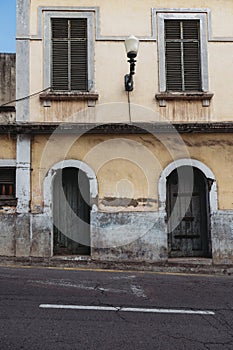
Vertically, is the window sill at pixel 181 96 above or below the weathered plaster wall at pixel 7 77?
below

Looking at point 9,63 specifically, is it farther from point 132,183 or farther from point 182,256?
point 182,256

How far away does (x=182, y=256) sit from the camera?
11266 mm

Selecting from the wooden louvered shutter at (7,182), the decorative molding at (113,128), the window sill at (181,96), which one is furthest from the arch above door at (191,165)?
the wooden louvered shutter at (7,182)

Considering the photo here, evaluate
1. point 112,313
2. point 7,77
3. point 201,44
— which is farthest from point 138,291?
point 7,77

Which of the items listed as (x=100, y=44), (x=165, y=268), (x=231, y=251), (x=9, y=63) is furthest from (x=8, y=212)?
(x=9, y=63)

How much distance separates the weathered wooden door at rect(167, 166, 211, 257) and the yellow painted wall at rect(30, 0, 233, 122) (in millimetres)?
1697

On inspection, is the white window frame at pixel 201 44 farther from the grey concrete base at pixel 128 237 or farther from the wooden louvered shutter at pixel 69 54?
the grey concrete base at pixel 128 237

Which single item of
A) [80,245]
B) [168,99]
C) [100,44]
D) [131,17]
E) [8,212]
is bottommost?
[80,245]

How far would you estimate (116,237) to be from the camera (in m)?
10.6

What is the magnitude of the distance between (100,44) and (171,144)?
3431 millimetres

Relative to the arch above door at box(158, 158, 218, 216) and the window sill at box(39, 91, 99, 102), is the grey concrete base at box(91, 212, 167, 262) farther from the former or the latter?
the window sill at box(39, 91, 99, 102)

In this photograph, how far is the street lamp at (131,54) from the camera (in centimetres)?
1022

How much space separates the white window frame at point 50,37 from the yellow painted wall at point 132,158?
1.63 m

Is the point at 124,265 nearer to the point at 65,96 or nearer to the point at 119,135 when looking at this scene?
the point at 119,135
